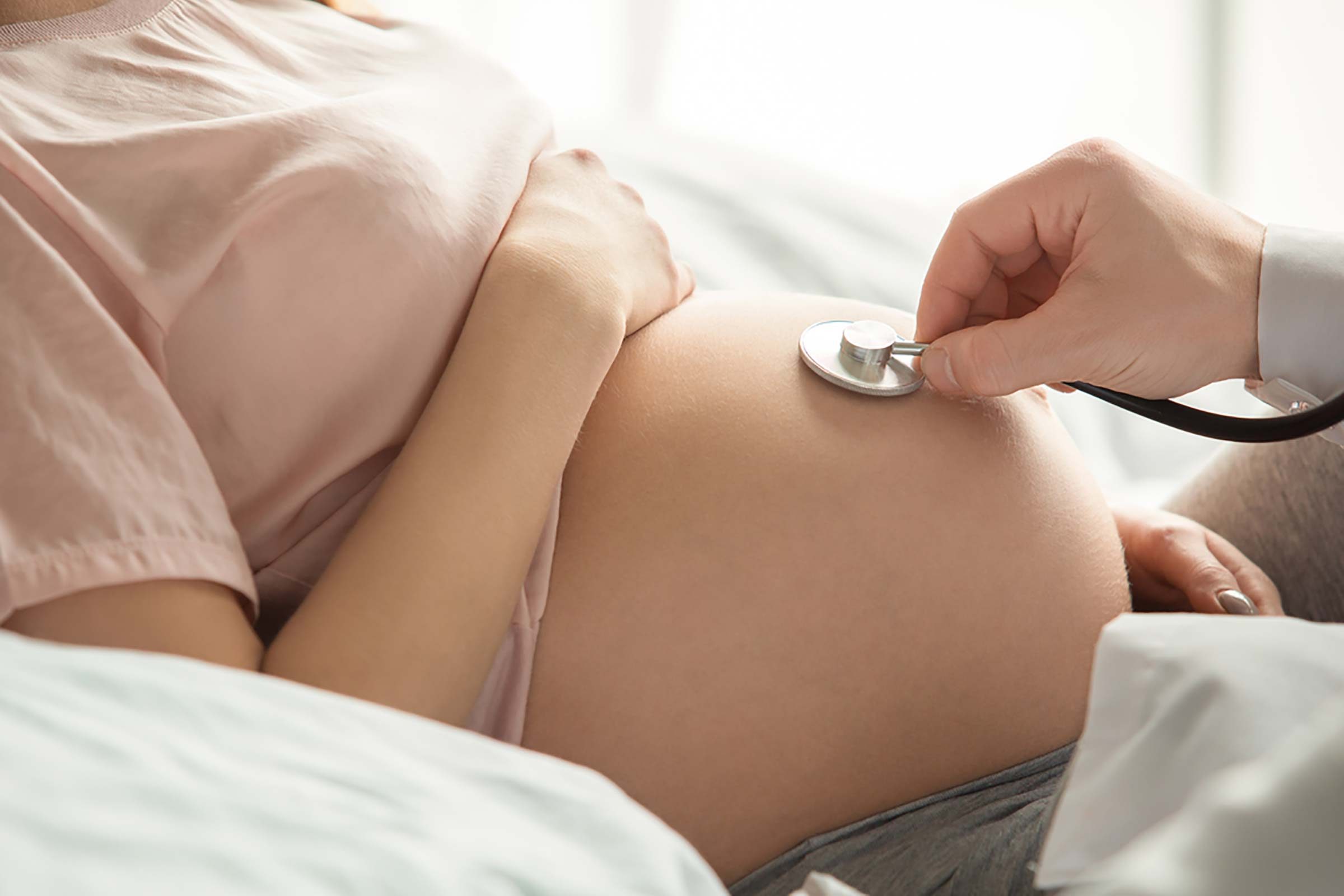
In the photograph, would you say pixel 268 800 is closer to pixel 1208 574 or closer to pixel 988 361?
pixel 988 361

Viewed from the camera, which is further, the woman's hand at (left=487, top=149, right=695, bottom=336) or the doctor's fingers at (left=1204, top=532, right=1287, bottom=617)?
the doctor's fingers at (left=1204, top=532, right=1287, bottom=617)

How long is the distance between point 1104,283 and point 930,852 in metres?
0.37

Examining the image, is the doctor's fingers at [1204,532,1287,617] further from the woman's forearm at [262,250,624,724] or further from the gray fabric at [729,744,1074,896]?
the woman's forearm at [262,250,624,724]

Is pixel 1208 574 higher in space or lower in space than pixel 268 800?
lower

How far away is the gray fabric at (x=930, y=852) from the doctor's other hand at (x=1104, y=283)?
264 mm

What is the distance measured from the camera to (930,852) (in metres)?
0.65

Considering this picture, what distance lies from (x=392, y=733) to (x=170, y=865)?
0.31 feet

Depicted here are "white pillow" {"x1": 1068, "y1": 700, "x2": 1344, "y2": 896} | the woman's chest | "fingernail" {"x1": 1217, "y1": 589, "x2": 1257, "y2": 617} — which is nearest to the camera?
"white pillow" {"x1": 1068, "y1": 700, "x2": 1344, "y2": 896}

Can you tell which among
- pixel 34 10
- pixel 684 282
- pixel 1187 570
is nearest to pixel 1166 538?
pixel 1187 570

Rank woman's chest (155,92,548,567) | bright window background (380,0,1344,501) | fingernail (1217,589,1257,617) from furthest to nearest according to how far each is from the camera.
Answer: bright window background (380,0,1344,501) < fingernail (1217,589,1257,617) < woman's chest (155,92,548,567)

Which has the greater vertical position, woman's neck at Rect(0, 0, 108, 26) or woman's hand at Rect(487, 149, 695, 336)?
woman's neck at Rect(0, 0, 108, 26)

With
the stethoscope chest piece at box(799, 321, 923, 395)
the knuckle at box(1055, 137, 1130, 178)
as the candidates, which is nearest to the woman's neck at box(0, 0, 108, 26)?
the stethoscope chest piece at box(799, 321, 923, 395)

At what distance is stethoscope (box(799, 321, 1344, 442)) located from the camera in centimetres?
72

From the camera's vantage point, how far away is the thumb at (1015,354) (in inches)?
27.5
